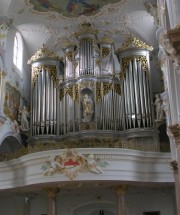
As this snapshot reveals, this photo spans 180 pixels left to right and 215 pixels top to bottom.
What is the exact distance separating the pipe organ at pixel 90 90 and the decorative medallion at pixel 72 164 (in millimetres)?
2817

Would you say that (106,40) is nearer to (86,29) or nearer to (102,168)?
(86,29)

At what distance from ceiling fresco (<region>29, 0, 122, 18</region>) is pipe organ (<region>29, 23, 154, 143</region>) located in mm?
794

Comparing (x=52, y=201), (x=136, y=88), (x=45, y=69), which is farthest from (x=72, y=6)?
(x=52, y=201)

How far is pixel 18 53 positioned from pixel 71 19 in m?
3.15

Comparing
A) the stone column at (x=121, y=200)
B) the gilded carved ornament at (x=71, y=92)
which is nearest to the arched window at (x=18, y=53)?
the gilded carved ornament at (x=71, y=92)

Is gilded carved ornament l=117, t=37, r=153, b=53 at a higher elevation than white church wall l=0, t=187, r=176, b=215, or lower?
higher

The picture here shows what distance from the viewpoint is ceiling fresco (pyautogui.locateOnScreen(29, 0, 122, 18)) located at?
1825 cm

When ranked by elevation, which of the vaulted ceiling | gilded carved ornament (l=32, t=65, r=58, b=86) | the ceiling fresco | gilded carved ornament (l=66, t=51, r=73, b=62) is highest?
the ceiling fresco

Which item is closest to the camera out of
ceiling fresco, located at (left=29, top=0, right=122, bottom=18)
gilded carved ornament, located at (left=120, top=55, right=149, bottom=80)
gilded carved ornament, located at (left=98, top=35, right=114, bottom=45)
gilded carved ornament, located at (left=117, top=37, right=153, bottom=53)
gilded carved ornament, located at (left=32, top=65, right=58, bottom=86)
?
gilded carved ornament, located at (left=120, top=55, right=149, bottom=80)

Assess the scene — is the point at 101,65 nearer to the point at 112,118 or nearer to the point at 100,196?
the point at 112,118

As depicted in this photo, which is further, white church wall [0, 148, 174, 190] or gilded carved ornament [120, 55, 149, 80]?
gilded carved ornament [120, 55, 149, 80]

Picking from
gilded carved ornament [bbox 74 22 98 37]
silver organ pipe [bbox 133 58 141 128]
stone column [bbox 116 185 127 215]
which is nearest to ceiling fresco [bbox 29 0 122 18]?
gilded carved ornament [bbox 74 22 98 37]

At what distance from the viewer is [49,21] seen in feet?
64.3

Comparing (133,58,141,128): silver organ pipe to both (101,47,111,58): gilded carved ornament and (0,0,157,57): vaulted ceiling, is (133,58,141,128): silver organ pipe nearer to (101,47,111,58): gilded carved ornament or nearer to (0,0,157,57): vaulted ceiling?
(101,47,111,58): gilded carved ornament
